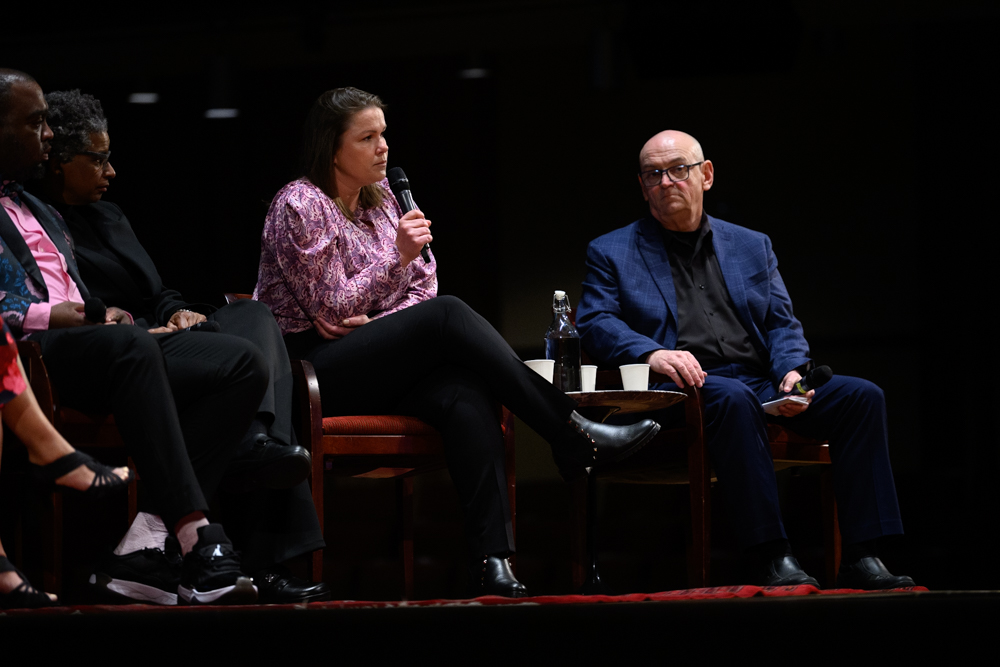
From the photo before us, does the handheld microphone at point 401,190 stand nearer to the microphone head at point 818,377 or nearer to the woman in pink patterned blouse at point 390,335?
the woman in pink patterned blouse at point 390,335

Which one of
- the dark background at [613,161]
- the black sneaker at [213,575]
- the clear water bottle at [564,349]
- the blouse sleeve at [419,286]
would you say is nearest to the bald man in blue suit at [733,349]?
the clear water bottle at [564,349]

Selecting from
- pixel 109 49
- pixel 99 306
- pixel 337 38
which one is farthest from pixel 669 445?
pixel 109 49

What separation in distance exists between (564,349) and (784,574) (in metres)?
0.69

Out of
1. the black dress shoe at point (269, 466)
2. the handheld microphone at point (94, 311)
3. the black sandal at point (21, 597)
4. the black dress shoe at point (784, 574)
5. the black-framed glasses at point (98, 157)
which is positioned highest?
the black-framed glasses at point (98, 157)

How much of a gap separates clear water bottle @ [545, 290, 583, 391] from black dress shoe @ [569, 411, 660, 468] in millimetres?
237

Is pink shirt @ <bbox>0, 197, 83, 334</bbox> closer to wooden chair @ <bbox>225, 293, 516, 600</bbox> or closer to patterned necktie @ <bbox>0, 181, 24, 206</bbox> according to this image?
patterned necktie @ <bbox>0, 181, 24, 206</bbox>

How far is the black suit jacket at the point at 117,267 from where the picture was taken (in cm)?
220

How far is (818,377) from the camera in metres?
2.29

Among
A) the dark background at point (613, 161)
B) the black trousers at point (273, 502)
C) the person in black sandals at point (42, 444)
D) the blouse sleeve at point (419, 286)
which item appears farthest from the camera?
the dark background at point (613, 161)

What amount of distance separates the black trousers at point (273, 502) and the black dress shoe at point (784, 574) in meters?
0.90

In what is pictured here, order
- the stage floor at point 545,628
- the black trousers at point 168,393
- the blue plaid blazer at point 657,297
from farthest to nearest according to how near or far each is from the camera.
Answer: the blue plaid blazer at point 657,297
the black trousers at point 168,393
the stage floor at point 545,628

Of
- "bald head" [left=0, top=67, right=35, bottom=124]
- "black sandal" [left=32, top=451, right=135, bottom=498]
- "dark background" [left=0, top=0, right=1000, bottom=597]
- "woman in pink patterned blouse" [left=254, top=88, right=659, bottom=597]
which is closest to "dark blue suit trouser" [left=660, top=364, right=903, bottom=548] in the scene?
"woman in pink patterned blouse" [left=254, top=88, right=659, bottom=597]

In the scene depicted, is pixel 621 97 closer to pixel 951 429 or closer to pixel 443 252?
pixel 443 252

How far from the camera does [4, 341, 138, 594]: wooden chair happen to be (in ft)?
6.03
